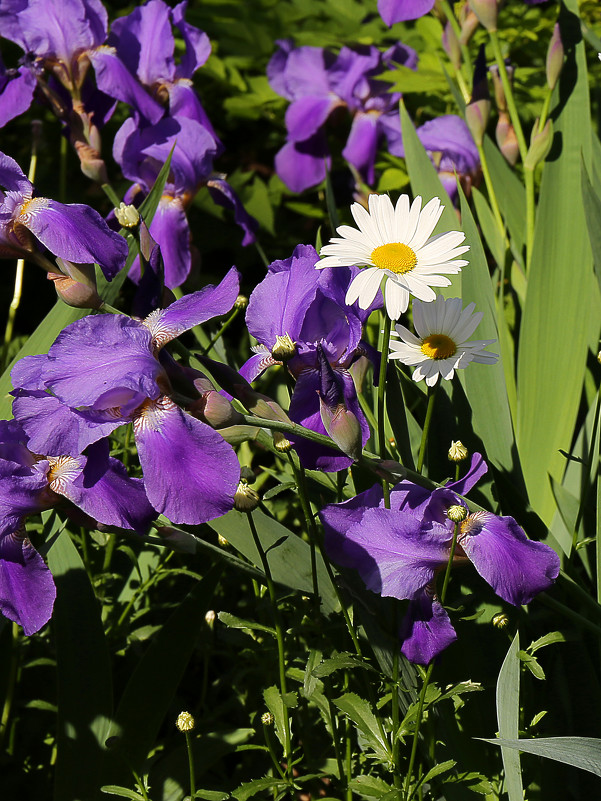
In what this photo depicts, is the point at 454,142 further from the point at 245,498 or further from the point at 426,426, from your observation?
the point at 245,498

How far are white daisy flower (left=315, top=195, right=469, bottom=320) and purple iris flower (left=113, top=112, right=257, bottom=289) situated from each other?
56 cm

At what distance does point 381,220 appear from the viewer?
2.44ft

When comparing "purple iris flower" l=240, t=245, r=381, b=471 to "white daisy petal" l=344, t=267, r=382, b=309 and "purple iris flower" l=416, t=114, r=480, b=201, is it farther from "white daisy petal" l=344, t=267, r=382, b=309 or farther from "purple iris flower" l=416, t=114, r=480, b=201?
"purple iris flower" l=416, t=114, r=480, b=201

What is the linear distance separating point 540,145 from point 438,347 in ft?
2.11

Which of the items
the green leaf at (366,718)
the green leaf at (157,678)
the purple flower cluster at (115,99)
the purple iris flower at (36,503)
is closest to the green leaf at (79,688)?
the green leaf at (157,678)

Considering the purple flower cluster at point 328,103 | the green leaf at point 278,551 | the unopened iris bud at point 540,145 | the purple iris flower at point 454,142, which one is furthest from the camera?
the purple flower cluster at point 328,103

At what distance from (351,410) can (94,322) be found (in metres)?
0.23

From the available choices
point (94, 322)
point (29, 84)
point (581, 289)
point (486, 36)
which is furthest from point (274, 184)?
point (94, 322)

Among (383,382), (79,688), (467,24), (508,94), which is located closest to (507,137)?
(508,94)

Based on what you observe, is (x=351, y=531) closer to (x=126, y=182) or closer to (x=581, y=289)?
(x=581, y=289)

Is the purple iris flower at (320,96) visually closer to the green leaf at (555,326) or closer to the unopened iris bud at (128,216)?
the green leaf at (555,326)

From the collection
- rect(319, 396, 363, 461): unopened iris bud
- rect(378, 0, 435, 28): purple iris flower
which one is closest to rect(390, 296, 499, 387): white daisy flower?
rect(319, 396, 363, 461): unopened iris bud

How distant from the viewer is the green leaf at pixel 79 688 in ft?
2.97

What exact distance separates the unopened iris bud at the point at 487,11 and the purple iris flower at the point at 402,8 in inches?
3.2
